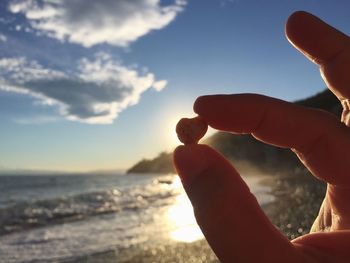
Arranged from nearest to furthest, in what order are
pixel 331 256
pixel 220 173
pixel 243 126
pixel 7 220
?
1. pixel 220 173
2. pixel 331 256
3. pixel 243 126
4. pixel 7 220

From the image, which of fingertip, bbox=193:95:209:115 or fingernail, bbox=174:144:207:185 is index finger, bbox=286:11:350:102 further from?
fingernail, bbox=174:144:207:185

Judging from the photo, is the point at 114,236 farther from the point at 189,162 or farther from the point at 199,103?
the point at 189,162

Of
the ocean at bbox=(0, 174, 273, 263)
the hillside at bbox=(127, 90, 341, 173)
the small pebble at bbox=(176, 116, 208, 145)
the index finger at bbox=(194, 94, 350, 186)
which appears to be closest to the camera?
the small pebble at bbox=(176, 116, 208, 145)

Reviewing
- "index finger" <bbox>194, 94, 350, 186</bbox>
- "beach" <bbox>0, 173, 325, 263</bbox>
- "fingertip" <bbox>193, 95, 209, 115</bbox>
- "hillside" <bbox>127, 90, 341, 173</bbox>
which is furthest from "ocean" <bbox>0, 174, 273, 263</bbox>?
"hillside" <bbox>127, 90, 341, 173</bbox>

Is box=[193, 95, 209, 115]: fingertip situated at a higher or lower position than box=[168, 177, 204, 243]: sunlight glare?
higher

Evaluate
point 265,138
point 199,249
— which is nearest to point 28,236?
point 199,249

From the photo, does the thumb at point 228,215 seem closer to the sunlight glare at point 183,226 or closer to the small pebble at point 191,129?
the small pebble at point 191,129

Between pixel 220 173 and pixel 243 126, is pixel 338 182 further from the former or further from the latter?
pixel 220 173

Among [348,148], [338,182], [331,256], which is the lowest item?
[331,256]

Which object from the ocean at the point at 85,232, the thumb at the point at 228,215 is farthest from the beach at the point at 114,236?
the thumb at the point at 228,215
